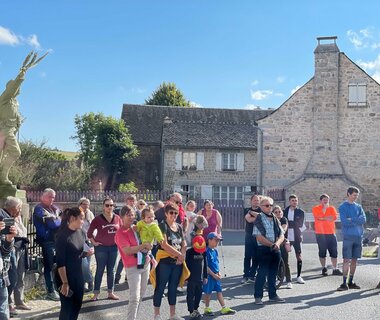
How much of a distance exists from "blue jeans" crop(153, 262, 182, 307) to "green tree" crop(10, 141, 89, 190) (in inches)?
889

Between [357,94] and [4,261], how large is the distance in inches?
914

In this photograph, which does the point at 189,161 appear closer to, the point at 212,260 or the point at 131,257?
the point at 212,260

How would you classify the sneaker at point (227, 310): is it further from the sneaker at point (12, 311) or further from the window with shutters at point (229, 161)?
the window with shutters at point (229, 161)

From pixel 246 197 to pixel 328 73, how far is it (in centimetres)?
788

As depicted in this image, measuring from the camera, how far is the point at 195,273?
7516 mm

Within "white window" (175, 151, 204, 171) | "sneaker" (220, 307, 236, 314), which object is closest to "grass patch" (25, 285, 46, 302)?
"sneaker" (220, 307, 236, 314)

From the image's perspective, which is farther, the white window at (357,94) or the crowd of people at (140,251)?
the white window at (357,94)

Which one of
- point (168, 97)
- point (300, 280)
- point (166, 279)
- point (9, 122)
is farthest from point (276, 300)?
point (168, 97)

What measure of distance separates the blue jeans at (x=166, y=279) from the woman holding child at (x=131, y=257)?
197 millimetres

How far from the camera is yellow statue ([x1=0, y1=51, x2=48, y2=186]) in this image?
9414 millimetres

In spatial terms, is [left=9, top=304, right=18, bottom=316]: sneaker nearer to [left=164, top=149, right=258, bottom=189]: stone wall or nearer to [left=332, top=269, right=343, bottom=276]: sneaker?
[left=332, top=269, right=343, bottom=276]: sneaker

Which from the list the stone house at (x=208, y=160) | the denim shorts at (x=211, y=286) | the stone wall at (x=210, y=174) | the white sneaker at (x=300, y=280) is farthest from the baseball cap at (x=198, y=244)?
the stone wall at (x=210, y=174)

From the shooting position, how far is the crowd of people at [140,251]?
20.1 feet

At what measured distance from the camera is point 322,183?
2572 centimetres
